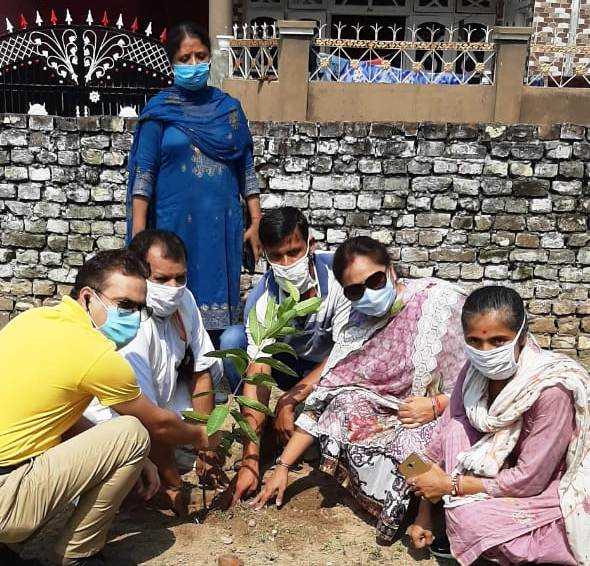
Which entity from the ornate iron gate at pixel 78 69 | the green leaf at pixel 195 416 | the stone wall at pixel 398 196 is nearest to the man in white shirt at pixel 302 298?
the green leaf at pixel 195 416

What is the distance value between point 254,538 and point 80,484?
86cm

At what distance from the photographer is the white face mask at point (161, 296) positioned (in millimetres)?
2982

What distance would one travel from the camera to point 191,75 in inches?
137

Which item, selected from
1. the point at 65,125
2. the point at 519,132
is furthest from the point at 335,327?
the point at 65,125

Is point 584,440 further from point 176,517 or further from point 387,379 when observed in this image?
point 176,517

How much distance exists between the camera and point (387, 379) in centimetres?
309

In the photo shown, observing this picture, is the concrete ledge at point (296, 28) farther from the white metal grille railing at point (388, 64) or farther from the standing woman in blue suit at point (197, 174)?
the standing woman in blue suit at point (197, 174)

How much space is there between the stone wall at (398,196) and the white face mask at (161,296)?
7.67 ft

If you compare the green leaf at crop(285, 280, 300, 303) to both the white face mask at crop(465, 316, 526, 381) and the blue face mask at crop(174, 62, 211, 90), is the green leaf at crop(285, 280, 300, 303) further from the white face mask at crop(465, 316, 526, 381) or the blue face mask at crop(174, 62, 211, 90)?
the blue face mask at crop(174, 62, 211, 90)

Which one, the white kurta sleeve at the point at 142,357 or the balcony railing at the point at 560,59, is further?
the balcony railing at the point at 560,59

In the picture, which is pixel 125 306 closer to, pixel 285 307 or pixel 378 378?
pixel 285 307

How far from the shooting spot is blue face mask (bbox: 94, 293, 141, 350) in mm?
2500

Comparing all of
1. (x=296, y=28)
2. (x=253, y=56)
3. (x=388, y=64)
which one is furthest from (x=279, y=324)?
(x=253, y=56)

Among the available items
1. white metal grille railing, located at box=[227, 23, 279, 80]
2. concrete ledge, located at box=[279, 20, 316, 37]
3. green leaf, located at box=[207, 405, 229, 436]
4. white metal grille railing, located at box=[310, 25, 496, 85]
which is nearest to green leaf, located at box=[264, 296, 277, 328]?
green leaf, located at box=[207, 405, 229, 436]
